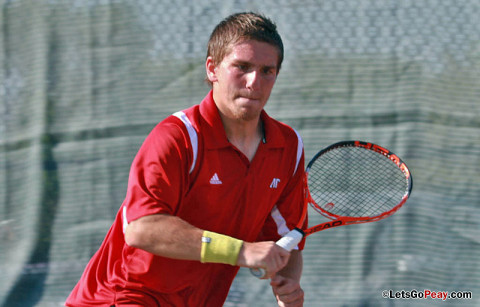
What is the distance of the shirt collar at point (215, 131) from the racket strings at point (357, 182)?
3.48 ft

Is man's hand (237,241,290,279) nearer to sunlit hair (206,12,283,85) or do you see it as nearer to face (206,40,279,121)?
face (206,40,279,121)

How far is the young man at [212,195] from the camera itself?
7.55ft

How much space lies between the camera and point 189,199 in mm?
2508

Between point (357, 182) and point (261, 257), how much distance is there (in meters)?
1.68

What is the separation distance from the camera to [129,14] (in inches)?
158

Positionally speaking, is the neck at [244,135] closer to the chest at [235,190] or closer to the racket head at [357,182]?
the chest at [235,190]

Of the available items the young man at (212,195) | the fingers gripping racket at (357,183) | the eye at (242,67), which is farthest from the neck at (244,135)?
the fingers gripping racket at (357,183)

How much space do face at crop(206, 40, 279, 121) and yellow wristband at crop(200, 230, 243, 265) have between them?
1.73ft

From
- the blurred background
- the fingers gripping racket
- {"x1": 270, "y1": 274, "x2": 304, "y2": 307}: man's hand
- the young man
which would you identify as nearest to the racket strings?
the fingers gripping racket

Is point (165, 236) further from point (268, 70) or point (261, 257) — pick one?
point (268, 70)

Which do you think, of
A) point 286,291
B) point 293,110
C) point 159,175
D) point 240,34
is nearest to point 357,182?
point 293,110

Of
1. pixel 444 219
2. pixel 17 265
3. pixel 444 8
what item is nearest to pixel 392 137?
pixel 444 219

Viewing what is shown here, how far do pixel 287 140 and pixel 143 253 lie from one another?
0.81 meters

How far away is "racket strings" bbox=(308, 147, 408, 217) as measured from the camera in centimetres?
374
